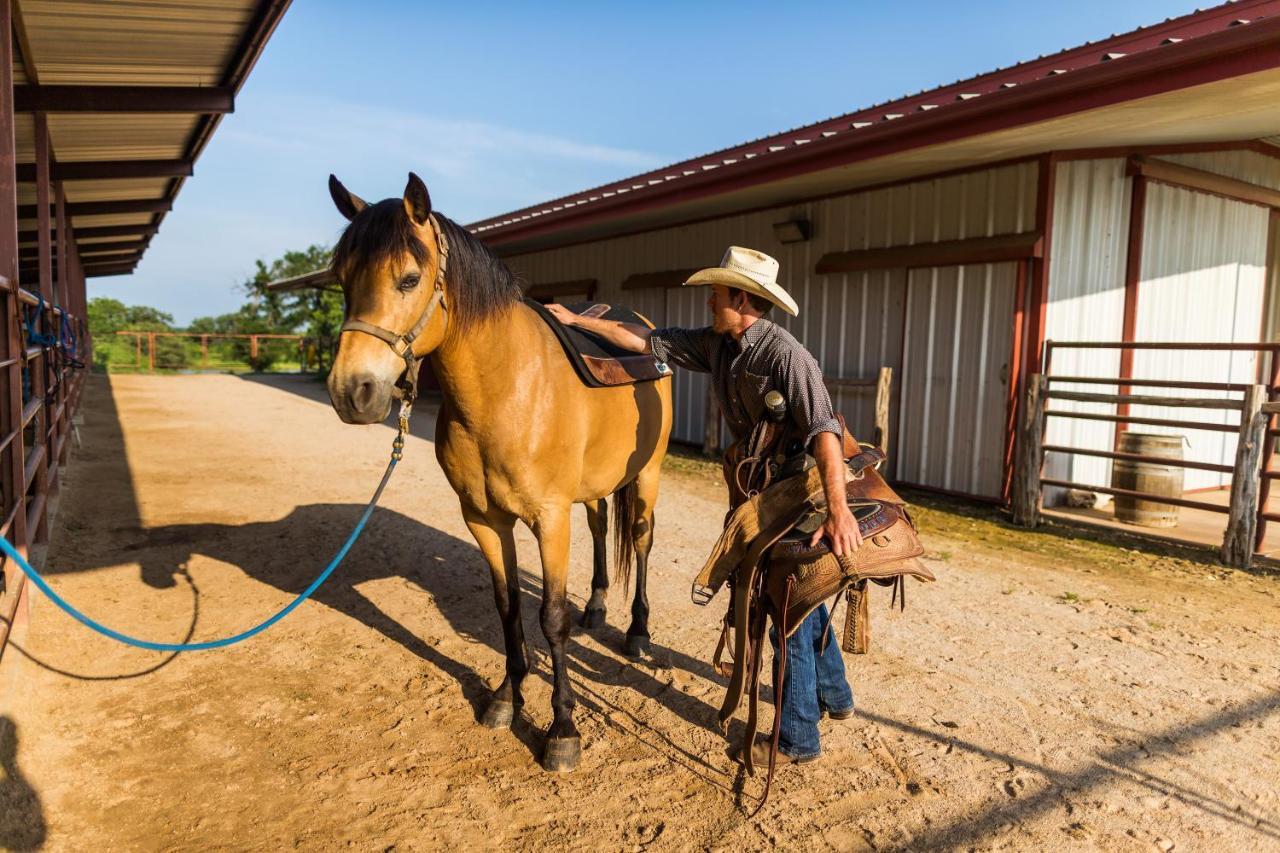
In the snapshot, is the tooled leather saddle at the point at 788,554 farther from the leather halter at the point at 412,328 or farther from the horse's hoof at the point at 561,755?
the leather halter at the point at 412,328

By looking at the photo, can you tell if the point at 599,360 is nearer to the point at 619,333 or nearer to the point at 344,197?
the point at 619,333

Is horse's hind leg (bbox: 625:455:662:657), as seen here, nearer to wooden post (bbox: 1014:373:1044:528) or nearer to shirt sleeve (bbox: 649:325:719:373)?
shirt sleeve (bbox: 649:325:719:373)

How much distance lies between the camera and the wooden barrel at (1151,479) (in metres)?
5.66

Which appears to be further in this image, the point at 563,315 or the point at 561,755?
the point at 563,315

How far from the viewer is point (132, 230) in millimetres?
14766

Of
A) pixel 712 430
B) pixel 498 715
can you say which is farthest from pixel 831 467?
pixel 712 430

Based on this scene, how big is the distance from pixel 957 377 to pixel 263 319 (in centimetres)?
3868

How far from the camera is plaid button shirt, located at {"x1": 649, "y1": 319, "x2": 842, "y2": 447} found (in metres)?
2.31

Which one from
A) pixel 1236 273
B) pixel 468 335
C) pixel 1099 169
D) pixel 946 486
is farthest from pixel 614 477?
pixel 1236 273

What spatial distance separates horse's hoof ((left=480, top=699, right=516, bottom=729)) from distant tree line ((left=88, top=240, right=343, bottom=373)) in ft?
72.5

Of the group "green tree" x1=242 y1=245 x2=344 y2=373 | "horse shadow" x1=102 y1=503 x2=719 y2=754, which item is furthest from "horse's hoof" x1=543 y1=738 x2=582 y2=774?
"green tree" x1=242 y1=245 x2=344 y2=373

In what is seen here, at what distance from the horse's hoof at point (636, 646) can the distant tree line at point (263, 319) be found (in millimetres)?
21720

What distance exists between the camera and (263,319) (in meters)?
38.3

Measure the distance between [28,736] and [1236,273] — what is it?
9.26 meters
